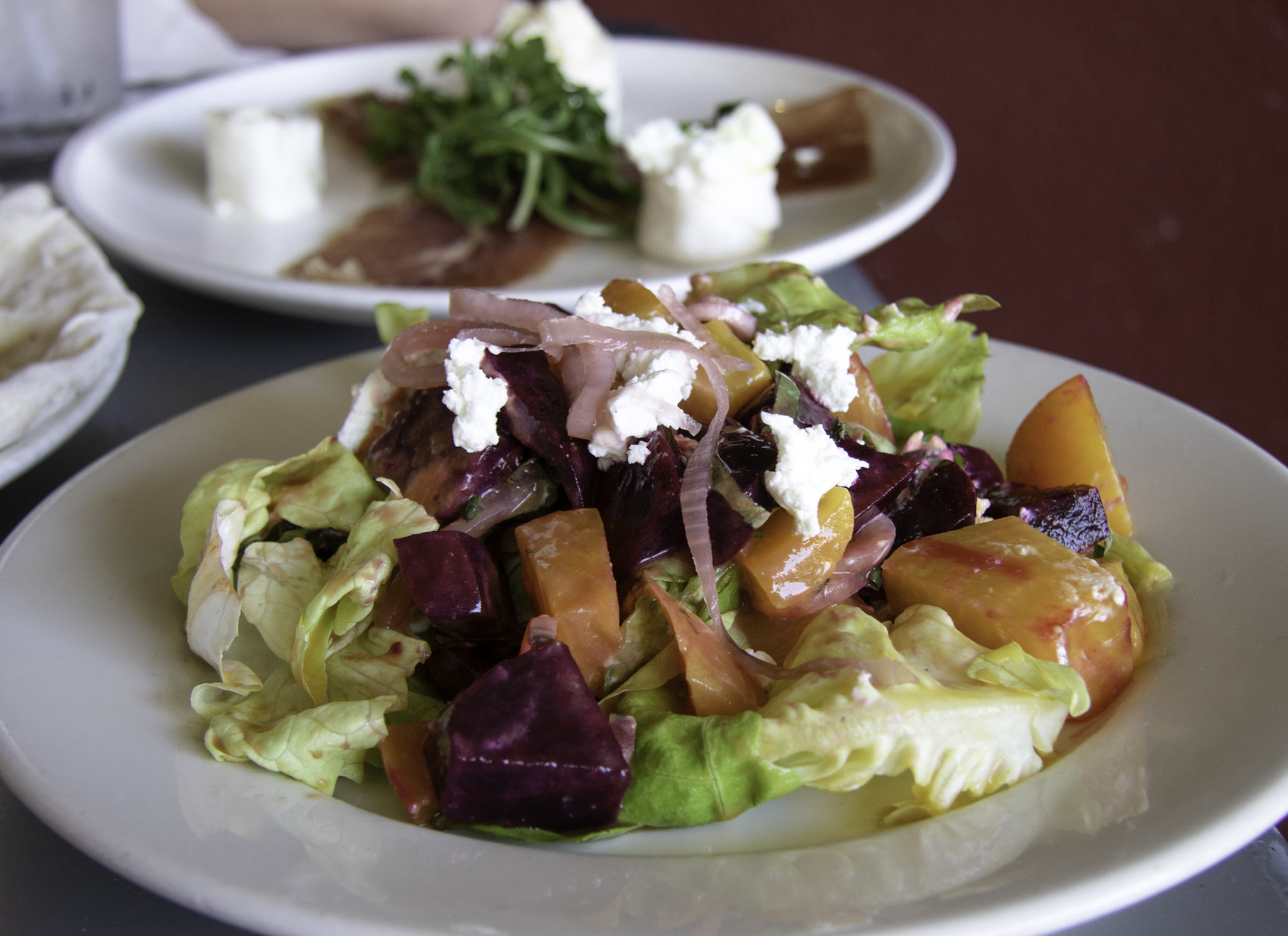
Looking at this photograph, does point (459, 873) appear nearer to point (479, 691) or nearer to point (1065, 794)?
point (479, 691)

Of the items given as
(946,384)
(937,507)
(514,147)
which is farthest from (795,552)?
(514,147)

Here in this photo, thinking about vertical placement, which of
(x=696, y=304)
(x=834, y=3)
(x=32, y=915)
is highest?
(x=696, y=304)

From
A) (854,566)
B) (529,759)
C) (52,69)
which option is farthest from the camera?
(52,69)

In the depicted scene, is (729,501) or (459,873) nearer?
(459,873)

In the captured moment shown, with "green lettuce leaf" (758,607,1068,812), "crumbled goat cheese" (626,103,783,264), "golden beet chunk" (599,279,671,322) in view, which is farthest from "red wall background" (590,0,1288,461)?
"green lettuce leaf" (758,607,1068,812)

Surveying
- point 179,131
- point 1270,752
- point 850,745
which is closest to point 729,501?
point 850,745

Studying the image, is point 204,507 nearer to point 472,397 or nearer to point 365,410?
point 365,410

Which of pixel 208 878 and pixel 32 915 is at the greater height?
pixel 208 878
